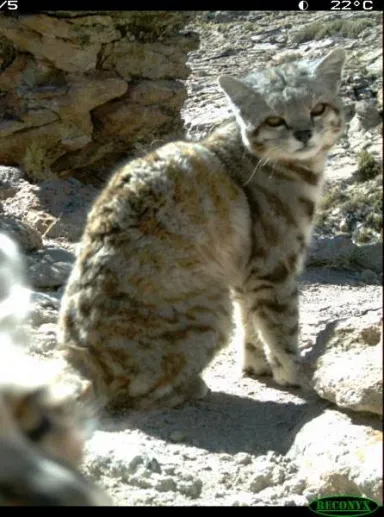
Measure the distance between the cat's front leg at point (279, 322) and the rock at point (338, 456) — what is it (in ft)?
2.88

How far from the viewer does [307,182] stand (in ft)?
17.8

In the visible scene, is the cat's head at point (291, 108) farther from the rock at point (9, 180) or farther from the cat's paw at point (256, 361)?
the rock at point (9, 180)

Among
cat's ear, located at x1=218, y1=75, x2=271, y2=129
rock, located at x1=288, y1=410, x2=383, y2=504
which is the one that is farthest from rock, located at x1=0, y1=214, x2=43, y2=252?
rock, located at x1=288, y1=410, x2=383, y2=504

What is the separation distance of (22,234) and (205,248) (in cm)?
259

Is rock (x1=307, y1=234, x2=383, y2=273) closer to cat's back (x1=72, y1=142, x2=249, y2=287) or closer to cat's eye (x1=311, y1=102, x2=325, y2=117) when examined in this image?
cat's eye (x1=311, y1=102, x2=325, y2=117)

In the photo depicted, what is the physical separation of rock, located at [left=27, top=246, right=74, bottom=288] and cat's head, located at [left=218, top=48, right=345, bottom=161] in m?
2.09

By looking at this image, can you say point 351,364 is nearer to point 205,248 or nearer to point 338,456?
point 338,456

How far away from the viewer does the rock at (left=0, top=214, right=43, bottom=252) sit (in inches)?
281

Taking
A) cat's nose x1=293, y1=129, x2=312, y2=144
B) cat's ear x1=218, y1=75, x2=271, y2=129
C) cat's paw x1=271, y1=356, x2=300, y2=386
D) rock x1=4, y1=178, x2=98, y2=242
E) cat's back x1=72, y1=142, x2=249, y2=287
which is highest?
rock x1=4, y1=178, x2=98, y2=242

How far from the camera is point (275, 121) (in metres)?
5.20

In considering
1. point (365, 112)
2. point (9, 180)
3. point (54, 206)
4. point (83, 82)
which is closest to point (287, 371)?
point (365, 112)

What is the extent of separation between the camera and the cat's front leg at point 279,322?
526 centimetres

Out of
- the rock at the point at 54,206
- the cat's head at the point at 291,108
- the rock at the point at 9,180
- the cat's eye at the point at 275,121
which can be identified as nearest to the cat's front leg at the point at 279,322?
the cat's head at the point at 291,108

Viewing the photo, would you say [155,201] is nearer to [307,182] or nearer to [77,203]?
[307,182]
